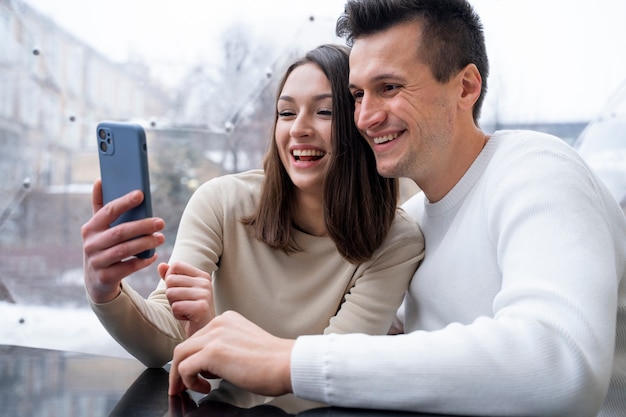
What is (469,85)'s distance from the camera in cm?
124

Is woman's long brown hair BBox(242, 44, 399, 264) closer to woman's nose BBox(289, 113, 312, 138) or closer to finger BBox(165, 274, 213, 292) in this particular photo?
woman's nose BBox(289, 113, 312, 138)

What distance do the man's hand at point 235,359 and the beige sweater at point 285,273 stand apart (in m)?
0.38

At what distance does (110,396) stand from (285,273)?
591mm

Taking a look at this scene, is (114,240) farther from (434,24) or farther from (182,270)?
(434,24)

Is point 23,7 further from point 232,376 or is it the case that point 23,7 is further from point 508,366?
point 508,366

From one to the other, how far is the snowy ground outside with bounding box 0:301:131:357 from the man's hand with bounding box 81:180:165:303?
132 centimetres

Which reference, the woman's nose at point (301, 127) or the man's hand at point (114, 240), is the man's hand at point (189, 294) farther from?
the woman's nose at point (301, 127)

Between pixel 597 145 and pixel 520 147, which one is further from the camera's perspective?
pixel 597 145

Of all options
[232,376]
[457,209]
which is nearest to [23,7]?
[457,209]

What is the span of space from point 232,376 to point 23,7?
75.6 inches

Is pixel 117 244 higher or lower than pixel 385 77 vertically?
lower

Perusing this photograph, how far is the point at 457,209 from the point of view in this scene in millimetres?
1154

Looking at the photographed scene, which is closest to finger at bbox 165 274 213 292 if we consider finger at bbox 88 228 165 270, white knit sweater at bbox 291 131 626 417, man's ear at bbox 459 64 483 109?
finger at bbox 88 228 165 270

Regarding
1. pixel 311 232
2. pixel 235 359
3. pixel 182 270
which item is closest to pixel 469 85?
pixel 311 232
